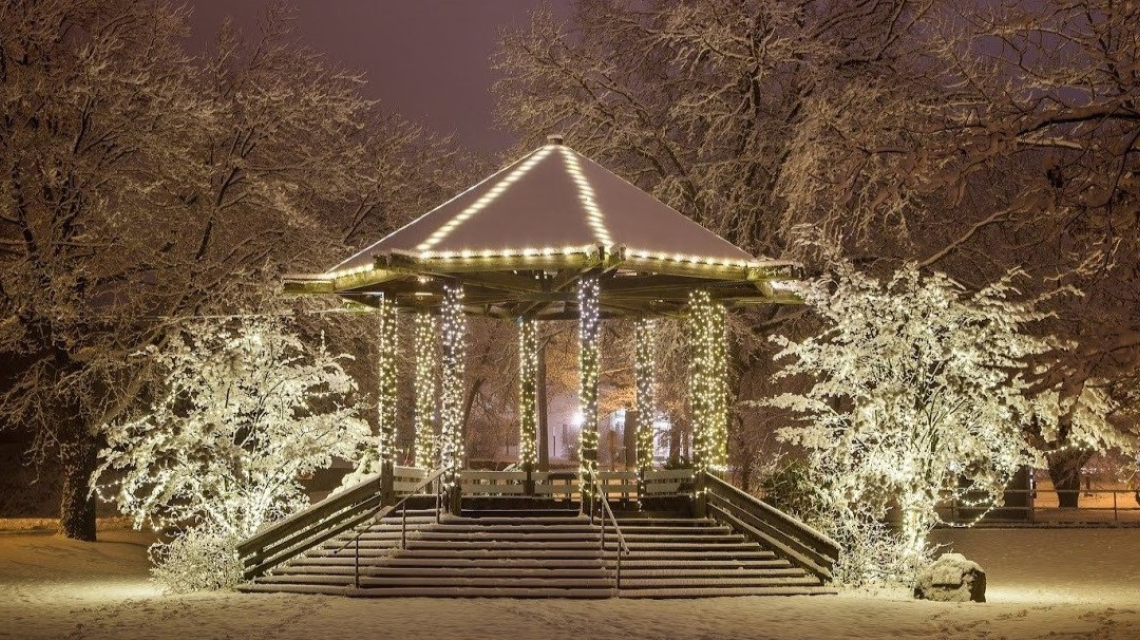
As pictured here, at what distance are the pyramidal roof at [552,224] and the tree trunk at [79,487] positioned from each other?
27.6 ft

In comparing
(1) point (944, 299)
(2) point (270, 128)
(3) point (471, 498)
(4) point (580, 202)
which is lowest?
(3) point (471, 498)

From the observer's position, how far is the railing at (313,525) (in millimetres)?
17953

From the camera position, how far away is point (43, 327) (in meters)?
24.5

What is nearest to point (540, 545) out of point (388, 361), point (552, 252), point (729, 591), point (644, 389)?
point (729, 591)

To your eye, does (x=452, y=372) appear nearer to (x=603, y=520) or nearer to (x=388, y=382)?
(x=388, y=382)

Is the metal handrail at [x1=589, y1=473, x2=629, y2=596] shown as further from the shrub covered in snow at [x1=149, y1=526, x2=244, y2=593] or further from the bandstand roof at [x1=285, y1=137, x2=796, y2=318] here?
the shrub covered in snow at [x1=149, y1=526, x2=244, y2=593]

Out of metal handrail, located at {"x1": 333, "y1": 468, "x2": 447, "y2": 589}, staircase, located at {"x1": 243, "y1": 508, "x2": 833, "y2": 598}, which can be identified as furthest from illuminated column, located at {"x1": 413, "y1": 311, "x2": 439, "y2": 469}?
staircase, located at {"x1": 243, "y1": 508, "x2": 833, "y2": 598}

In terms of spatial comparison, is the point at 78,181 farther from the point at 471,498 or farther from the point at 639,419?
the point at 639,419

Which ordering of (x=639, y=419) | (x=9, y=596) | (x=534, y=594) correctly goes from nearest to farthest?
(x=534, y=594)
(x=9, y=596)
(x=639, y=419)

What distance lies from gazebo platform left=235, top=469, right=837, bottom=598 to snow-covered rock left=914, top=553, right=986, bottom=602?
5.05ft

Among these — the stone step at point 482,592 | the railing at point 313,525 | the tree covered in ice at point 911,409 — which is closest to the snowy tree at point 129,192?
the railing at point 313,525

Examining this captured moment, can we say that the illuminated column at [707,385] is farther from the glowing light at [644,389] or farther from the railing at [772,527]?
the glowing light at [644,389]

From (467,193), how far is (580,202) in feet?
7.66

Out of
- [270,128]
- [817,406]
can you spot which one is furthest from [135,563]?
[817,406]
